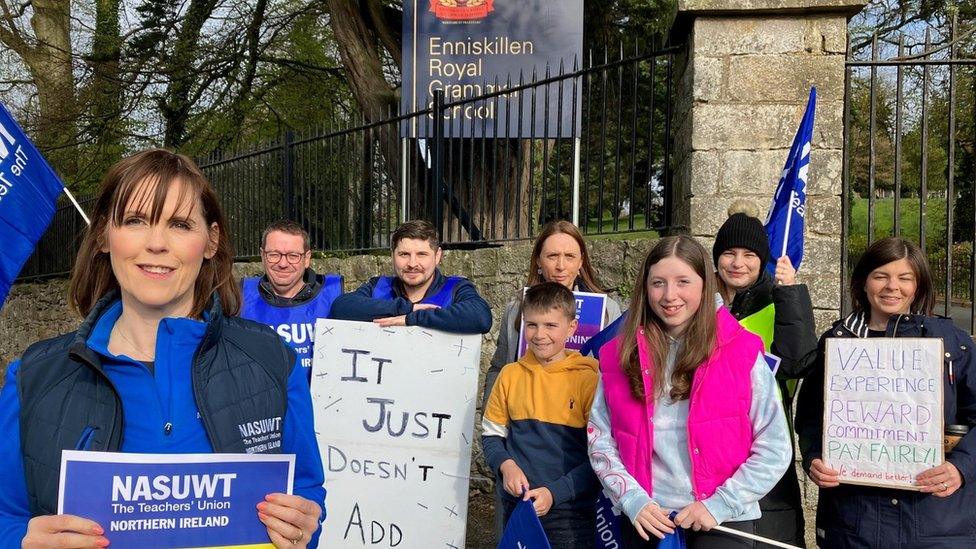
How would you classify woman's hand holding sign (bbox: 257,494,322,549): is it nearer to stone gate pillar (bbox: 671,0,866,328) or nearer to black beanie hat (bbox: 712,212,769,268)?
black beanie hat (bbox: 712,212,769,268)

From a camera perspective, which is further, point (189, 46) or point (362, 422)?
point (189, 46)

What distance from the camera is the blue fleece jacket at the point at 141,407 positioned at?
5.19ft

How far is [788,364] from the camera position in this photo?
3.18 meters

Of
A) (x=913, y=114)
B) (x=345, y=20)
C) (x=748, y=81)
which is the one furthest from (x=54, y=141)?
(x=913, y=114)

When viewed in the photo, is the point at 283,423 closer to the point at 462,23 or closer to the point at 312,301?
the point at 312,301

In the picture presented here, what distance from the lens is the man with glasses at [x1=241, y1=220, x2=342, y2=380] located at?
4316mm

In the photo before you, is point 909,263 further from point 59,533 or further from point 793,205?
point 59,533

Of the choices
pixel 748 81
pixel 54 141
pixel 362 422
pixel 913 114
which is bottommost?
pixel 362 422

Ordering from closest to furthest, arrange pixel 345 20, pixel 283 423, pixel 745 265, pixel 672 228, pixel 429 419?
pixel 283 423 → pixel 745 265 → pixel 429 419 → pixel 672 228 → pixel 345 20

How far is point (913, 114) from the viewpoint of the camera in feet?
44.1

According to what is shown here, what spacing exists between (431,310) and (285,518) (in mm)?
2436

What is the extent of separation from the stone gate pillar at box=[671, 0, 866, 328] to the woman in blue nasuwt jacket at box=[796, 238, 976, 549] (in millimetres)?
1733

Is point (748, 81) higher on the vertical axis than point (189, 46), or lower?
lower

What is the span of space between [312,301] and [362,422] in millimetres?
711
